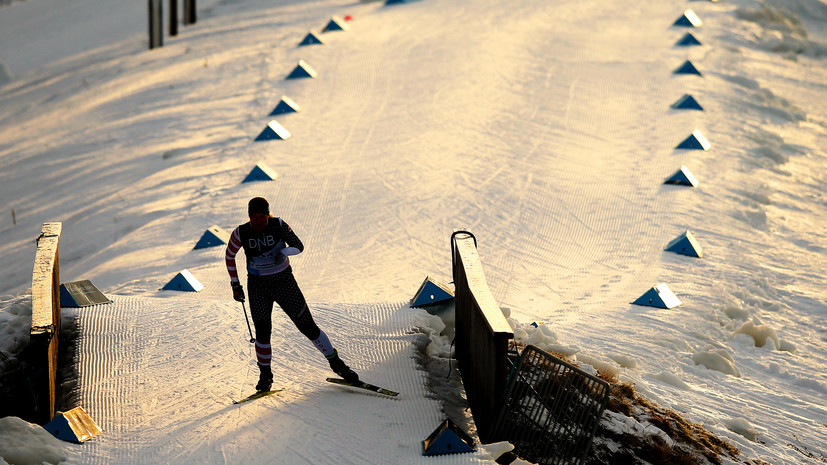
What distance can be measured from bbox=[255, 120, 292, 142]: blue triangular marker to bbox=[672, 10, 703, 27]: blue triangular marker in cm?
1059

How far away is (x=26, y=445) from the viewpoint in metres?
4.94

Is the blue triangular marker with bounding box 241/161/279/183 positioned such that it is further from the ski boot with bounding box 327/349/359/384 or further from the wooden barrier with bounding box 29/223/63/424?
the ski boot with bounding box 327/349/359/384

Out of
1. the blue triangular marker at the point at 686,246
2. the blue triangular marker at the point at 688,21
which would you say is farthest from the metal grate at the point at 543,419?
the blue triangular marker at the point at 688,21

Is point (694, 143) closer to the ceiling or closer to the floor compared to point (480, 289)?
closer to the floor

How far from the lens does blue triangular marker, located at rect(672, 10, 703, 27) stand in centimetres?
1891

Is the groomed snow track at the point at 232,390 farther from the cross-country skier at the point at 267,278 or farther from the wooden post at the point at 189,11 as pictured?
the wooden post at the point at 189,11

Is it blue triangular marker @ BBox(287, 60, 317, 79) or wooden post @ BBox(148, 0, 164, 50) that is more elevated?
wooden post @ BBox(148, 0, 164, 50)

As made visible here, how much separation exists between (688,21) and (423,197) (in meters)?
11.0

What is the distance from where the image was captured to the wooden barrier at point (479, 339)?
17.5ft

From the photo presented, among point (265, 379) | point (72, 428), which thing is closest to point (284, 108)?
point (265, 379)

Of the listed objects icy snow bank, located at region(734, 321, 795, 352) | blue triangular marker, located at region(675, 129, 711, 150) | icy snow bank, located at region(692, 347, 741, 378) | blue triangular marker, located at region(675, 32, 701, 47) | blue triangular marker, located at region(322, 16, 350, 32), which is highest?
blue triangular marker, located at region(322, 16, 350, 32)

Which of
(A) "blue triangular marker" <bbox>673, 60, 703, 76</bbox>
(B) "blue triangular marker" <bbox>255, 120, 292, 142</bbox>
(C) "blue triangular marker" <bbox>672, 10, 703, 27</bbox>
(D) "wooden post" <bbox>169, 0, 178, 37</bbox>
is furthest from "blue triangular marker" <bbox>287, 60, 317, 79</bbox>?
(C) "blue triangular marker" <bbox>672, 10, 703, 27</bbox>

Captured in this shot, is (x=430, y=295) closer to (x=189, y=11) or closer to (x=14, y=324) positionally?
(x=14, y=324)

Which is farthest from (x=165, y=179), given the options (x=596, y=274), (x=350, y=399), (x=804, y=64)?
(x=804, y=64)
